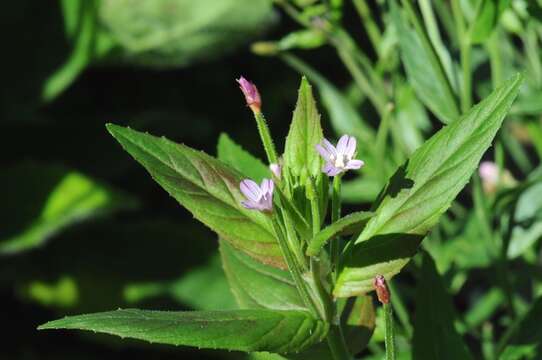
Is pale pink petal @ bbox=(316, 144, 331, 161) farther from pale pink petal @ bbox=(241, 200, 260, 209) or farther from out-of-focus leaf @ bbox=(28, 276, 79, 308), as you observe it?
out-of-focus leaf @ bbox=(28, 276, 79, 308)

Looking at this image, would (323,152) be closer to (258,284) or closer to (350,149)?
(350,149)

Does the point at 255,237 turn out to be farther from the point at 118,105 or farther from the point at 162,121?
the point at 118,105

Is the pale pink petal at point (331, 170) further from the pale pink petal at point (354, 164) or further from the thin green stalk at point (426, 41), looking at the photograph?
the thin green stalk at point (426, 41)

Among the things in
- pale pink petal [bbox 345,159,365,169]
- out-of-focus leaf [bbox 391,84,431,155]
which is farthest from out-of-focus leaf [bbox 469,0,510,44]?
pale pink petal [bbox 345,159,365,169]

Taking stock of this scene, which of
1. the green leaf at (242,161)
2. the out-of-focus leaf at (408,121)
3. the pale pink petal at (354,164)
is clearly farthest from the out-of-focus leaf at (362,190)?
the pale pink petal at (354,164)

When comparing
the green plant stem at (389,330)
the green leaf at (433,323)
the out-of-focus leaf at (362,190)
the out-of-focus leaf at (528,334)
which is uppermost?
the out-of-focus leaf at (362,190)

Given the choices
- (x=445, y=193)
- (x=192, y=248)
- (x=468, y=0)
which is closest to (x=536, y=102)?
(x=468, y=0)
